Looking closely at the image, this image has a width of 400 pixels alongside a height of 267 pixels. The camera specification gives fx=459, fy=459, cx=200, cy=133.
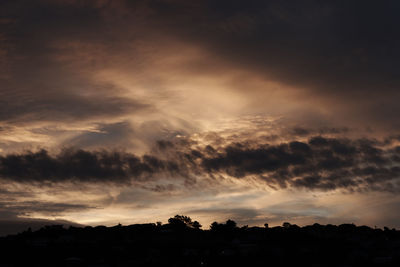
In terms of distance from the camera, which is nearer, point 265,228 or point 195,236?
point 195,236

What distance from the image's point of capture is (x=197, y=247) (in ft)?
253

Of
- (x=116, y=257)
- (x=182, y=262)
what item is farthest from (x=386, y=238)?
(x=116, y=257)

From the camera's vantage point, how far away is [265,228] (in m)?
94.9

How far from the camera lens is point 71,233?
84.9 metres

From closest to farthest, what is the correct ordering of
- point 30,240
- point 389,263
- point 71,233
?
point 389,263
point 30,240
point 71,233

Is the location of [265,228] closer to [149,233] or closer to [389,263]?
[149,233]

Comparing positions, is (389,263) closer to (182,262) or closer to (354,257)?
(354,257)

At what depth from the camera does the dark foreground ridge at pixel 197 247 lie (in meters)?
67.4

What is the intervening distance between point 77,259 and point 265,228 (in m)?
42.9

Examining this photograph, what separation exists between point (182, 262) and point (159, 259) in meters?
3.39

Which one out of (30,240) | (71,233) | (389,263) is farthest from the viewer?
(71,233)

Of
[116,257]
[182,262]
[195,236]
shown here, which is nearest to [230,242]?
[195,236]

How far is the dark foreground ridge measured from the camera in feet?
221

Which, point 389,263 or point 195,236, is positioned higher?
point 195,236
